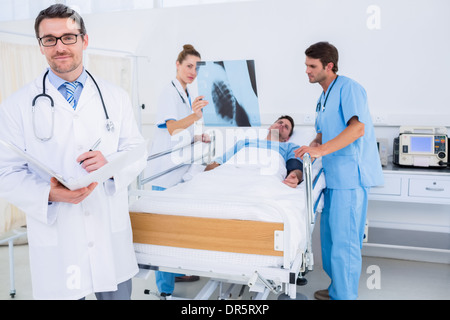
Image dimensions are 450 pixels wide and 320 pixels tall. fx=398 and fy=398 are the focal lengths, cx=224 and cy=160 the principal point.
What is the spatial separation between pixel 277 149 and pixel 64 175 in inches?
63.8

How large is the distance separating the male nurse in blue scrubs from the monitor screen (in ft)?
2.15

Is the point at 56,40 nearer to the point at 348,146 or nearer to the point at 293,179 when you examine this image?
the point at 293,179

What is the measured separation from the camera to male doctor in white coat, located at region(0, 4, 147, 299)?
48.3 inches

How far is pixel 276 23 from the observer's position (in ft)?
10.5

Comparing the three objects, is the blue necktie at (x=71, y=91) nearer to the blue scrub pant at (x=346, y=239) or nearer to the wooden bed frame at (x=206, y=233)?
the wooden bed frame at (x=206, y=233)

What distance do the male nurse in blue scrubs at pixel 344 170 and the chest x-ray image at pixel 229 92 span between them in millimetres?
441

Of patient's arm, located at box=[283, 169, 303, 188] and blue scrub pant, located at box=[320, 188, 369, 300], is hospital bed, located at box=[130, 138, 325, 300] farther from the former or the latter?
blue scrub pant, located at box=[320, 188, 369, 300]

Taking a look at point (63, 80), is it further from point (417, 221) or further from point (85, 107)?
point (417, 221)

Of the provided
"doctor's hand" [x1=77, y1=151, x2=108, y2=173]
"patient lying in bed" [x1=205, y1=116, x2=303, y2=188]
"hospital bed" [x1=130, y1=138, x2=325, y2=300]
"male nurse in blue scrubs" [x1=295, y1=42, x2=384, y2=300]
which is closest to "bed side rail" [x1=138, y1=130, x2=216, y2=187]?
"patient lying in bed" [x1=205, y1=116, x2=303, y2=188]

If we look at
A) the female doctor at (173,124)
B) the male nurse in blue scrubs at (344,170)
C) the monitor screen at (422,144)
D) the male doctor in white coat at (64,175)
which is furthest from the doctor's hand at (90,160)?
the monitor screen at (422,144)

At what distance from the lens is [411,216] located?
307 centimetres

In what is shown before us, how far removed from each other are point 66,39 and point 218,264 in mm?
935

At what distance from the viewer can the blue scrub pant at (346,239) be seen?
7.34ft

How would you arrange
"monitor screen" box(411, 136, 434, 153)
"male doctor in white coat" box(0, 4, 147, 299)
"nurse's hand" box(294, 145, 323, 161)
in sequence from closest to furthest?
"male doctor in white coat" box(0, 4, 147, 299), "nurse's hand" box(294, 145, 323, 161), "monitor screen" box(411, 136, 434, 153)
